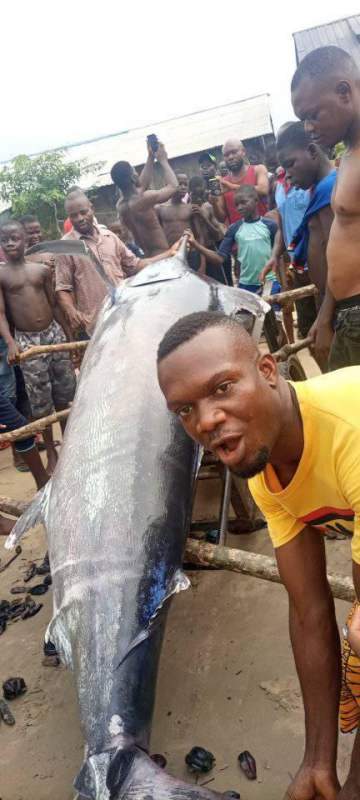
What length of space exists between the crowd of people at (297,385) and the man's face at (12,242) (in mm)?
10

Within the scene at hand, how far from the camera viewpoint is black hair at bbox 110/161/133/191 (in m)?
5.95

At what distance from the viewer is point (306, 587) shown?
1539 millimetres

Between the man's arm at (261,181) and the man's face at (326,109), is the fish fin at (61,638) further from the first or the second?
the man's arm at (261,181)

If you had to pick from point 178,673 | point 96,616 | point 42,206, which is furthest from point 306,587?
point 42,206

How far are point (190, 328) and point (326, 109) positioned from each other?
166 cm

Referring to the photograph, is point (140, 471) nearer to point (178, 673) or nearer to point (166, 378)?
point (166, 378)

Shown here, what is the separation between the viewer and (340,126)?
8.09 ft

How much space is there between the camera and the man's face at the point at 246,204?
5773mm

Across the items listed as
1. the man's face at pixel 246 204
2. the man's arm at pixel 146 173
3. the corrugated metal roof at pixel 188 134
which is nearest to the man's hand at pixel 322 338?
the man's face at pixel 246 204

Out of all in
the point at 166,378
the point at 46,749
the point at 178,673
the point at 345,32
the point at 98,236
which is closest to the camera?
the point at 166,378

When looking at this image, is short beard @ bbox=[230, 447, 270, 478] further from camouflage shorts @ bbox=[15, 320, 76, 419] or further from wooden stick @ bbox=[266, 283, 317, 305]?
camouflage shorts @ bbox=[15, 320, 76, 419]

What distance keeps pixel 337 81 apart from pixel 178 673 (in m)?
2.51

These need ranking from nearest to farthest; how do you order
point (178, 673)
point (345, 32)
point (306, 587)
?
point (306, 587)
point (178, 673)
point (345, 32)

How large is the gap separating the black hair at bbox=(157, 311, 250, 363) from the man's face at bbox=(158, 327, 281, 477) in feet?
0.05
